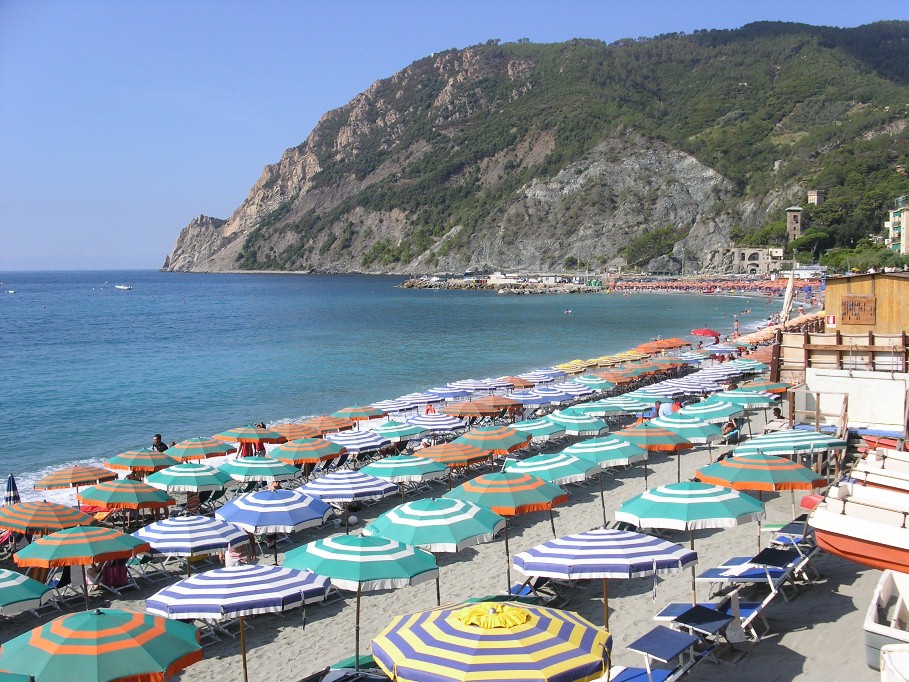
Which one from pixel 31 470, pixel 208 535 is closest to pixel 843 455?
pixel 208 535

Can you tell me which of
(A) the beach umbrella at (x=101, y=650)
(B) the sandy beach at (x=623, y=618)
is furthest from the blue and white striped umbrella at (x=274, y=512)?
(A) the beach umbrella at (x=101, y=650)

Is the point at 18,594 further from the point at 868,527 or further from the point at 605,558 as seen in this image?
the point at 868,527

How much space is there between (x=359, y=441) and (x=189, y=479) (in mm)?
4176

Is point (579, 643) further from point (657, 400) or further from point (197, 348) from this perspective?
point (197, 348)

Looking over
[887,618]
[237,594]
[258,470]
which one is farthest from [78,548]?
[887,618]

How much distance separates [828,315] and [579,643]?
728 inches

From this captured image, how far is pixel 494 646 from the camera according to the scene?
5.62 meters

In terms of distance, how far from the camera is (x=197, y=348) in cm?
5984

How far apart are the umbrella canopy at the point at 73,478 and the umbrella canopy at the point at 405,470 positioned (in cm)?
583

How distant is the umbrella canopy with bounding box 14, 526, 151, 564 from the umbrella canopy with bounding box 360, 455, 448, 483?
188 inches

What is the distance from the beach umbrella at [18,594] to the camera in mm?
9055

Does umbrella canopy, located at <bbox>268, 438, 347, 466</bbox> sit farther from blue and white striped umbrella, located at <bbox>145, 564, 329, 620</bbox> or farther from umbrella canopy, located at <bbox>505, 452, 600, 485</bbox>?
blue and white striped umbrella, located at <bbox>145, 564, 329, 620</bbox>

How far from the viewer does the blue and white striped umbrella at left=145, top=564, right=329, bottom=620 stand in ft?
25.3

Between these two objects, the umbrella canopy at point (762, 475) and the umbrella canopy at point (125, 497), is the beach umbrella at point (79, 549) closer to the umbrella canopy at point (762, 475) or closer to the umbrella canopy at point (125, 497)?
the umbrella canopy at point (125, 497)
